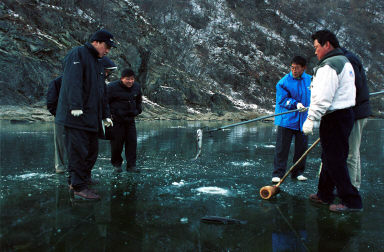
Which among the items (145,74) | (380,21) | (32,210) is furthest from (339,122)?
(380,21)

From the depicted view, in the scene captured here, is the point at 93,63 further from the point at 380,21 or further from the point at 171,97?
the point at 380,21

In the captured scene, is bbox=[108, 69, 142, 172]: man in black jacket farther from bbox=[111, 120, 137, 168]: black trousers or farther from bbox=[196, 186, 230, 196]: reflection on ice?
bbox=[196, 186, 230, 196]: reflection on ice

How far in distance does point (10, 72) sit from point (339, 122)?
26.1 m

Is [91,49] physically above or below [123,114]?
above

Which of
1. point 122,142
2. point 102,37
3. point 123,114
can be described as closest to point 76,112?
point 102,37

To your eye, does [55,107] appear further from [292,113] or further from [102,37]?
[292,113]

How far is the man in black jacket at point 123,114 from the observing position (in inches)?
233

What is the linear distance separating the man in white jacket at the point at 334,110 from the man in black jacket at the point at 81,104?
2.63 metres

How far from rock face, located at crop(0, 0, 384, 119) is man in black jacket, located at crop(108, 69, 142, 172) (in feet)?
67.2

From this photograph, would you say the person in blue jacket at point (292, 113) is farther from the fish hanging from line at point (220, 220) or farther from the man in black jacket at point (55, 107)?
the man in black jacket at point (55, 107)

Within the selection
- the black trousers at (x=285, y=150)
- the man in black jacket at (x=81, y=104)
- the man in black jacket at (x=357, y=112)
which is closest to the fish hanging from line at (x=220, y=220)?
the man in black jacket at (x=81, y=104)

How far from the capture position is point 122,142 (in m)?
6.02

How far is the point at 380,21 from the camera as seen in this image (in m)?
87.9

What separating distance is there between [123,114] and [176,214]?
9.53 ft
